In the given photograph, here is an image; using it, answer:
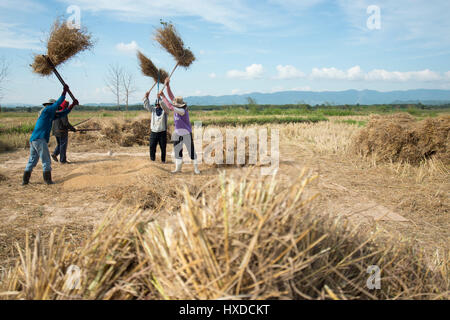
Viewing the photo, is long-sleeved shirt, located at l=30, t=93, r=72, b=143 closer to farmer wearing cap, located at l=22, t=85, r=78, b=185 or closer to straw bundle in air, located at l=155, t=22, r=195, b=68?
farmer wearing cap, located at l=22, t=85, r=78, b=185

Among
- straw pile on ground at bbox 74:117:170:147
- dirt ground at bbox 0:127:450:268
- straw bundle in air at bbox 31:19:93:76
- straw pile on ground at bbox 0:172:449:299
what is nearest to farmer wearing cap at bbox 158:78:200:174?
dirt ground at bbox 0:127:450:268

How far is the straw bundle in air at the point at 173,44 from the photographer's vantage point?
768cm

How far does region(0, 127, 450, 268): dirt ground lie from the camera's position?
4.13m

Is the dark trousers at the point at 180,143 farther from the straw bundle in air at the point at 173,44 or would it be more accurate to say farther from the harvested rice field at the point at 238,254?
the harvested rice field at the point at 238,254

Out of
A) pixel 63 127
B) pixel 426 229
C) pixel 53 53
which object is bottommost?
pixel 426 229

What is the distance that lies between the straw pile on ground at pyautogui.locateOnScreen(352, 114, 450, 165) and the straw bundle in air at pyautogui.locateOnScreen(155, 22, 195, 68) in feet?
18.2

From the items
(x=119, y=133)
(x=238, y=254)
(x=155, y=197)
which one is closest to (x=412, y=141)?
(x=155, y=197)

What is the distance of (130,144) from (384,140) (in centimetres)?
912

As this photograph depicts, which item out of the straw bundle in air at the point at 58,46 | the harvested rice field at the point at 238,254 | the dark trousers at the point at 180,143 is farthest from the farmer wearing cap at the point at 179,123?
the harvested rice field at the point at 238,254

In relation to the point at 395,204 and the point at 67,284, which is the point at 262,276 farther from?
the point at 395,204

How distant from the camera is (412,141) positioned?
852cm
